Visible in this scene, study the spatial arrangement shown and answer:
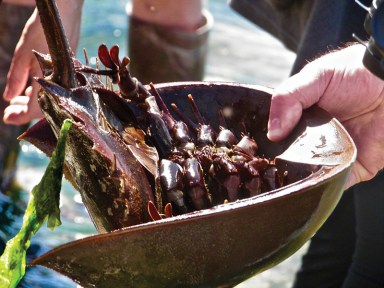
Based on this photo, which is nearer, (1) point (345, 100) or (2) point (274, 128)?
(2) point (274, 128)

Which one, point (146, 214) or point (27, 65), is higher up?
point (146, 214)

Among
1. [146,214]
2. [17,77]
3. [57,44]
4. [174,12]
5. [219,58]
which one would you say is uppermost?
[57,44]

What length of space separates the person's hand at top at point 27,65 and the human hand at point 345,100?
109 cm

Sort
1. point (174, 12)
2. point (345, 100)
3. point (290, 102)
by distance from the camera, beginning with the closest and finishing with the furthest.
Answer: point (290, 102) → point (345, 100) → point (174, 12)

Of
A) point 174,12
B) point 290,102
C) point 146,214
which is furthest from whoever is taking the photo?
point 174,12

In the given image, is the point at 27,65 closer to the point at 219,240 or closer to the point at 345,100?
the point at 345,100

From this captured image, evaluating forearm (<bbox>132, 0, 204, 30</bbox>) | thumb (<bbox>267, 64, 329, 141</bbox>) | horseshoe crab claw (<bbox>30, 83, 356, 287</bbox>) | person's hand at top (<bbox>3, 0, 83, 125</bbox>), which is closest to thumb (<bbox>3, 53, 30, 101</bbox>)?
person's hand at top (<bbox>3, 0, 83, 125</bbox>)

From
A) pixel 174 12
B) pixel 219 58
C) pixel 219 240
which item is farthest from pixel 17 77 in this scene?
pixel 219 58

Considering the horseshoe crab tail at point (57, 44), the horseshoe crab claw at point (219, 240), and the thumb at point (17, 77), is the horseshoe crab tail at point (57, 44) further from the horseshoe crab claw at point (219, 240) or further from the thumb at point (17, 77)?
the thumb at point (17, 77)

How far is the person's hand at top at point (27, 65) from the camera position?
280 centimetres

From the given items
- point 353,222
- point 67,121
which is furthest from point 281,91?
point 353,222

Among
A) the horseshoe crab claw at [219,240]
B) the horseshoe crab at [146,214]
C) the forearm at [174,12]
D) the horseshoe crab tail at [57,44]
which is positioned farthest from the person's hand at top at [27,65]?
the forearm at [174,12]

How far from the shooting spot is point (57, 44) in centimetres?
170

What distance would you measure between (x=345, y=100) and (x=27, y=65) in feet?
4.31
